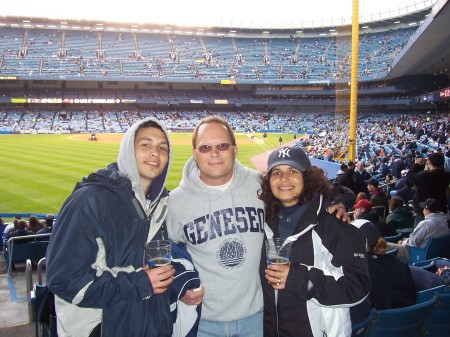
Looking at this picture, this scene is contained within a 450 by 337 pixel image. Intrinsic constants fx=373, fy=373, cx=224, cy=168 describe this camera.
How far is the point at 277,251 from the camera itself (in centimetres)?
236

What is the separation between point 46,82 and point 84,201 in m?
64.7

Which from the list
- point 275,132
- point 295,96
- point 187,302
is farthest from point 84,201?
point 295,96

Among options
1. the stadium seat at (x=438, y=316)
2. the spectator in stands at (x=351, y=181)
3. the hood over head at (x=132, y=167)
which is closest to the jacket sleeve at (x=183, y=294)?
the hood over head at (x=132, y=167)

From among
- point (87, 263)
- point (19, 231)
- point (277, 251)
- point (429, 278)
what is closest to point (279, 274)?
point (277, 251)

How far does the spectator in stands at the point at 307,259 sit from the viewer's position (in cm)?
235

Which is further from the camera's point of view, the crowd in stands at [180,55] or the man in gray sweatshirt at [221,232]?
the crowd in stands at [180,55]

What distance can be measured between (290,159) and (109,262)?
142 cm

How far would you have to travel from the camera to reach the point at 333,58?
64562 mm

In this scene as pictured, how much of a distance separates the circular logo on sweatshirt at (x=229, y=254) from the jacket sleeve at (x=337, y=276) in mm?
525

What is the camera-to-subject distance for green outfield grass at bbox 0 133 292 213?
1525 cm

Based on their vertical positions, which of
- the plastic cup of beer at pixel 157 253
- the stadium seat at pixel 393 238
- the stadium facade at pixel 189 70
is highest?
the stadium facade at pixel 189 70

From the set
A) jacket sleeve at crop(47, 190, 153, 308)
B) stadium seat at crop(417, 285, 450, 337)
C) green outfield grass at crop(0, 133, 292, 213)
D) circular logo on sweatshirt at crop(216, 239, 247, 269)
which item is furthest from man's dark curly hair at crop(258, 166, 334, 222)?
green outfield grass at crop(0, 133, 292, 213)

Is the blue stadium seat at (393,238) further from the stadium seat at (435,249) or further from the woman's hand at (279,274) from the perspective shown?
the woman's hand at (279,274)

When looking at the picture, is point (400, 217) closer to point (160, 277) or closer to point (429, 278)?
point (429, 278)
